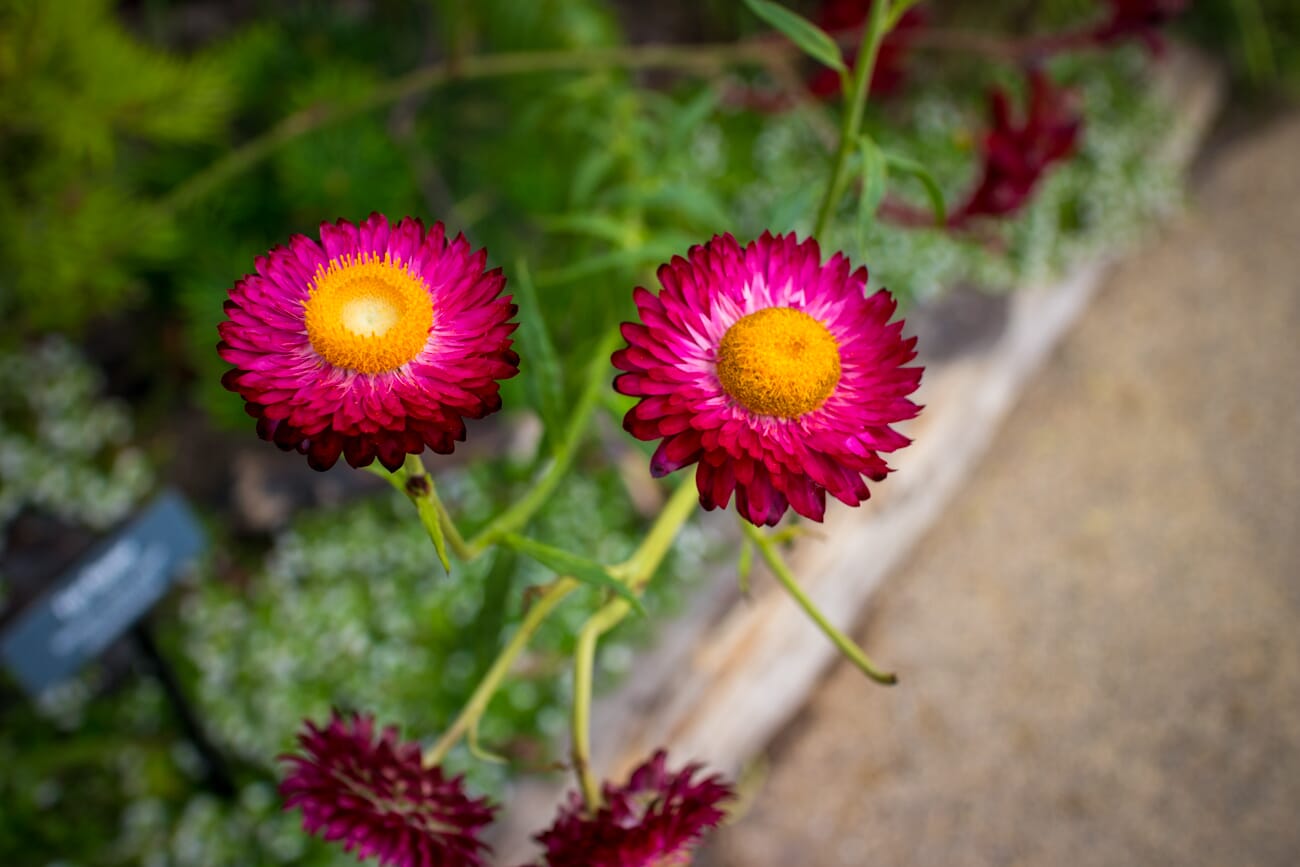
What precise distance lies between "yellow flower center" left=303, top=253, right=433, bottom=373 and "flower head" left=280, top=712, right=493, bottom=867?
0.75 feet

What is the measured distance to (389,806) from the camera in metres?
0.57

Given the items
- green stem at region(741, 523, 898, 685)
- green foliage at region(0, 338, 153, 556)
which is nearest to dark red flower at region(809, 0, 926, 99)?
green stem at region(741, 523, 898, 685)

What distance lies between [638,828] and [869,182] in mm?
393

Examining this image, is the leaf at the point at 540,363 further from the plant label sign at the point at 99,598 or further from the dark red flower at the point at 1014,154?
the dark red flower at the point at 1014,154

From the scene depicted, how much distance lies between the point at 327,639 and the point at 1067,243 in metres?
1.51

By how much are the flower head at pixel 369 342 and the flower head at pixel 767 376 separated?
0.07 m

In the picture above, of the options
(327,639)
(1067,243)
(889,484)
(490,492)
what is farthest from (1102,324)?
(327,639)

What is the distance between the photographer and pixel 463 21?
1.32 m

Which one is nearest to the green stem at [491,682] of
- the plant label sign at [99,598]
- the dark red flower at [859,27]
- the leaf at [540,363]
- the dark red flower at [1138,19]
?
the leaf at [540,363]

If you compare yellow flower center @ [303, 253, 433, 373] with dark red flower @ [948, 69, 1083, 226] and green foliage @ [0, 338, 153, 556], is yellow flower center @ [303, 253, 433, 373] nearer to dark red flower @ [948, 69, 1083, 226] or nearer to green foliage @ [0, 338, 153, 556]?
dark red flower @ [948, 69, 1083, 226]

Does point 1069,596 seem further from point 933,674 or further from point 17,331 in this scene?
point 17,331

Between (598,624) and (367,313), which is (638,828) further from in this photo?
(367,313)

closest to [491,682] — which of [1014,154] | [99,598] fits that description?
[99,598]

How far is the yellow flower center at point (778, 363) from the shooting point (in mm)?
499
